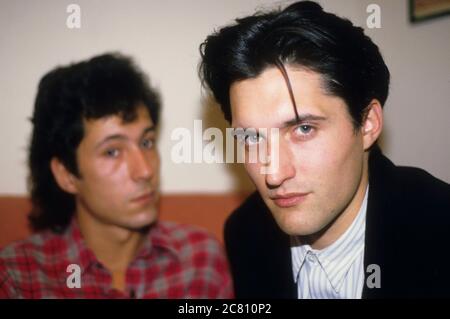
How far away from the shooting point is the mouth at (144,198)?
1.29 meters

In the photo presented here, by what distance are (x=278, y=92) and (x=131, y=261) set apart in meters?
0.70

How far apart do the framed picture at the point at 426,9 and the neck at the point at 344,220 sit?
405 mm

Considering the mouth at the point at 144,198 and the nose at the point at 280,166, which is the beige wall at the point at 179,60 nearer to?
the mouth at the point at 144,198

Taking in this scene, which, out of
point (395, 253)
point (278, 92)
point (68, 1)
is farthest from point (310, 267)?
point (68, 1)

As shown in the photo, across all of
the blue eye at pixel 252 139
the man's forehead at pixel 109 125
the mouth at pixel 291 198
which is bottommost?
the mouth at pixel 291 198

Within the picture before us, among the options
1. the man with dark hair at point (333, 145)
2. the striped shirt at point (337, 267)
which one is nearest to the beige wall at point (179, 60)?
the man with dark hair at point (333, 145)

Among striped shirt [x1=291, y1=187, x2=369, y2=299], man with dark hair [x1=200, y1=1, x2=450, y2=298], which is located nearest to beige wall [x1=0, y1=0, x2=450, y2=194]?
man with dark hair [x1=200, y1=1, x2=450, y2=298]

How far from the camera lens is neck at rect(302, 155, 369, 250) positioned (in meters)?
1.10

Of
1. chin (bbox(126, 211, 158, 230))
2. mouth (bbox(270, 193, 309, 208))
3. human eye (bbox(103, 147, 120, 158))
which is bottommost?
chin (bbox(126, 211, 158, 230))

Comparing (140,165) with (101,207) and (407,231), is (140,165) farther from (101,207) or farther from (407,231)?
(407,231)

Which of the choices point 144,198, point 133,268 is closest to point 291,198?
point 144,198

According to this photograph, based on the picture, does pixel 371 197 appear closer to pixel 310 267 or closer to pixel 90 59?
pixel 310 267

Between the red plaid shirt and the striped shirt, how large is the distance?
0.26 m

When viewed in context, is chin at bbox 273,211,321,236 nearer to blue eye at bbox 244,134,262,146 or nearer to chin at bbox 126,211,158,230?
blue eye at bbox 244,134,262,146
